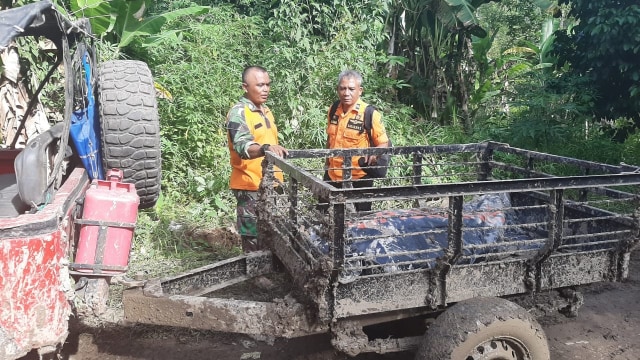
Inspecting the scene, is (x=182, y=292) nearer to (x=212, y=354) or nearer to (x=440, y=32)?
(x=212, y=354)

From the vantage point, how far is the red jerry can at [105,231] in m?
3.00

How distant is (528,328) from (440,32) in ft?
22.2

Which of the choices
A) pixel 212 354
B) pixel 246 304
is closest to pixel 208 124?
pixel 212 354

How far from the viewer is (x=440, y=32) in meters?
8.61

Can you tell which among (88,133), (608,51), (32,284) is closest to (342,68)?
(608,51)

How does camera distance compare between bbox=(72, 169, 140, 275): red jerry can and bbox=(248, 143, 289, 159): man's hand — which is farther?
bbox=(248, 143, 289, 159): man's hand

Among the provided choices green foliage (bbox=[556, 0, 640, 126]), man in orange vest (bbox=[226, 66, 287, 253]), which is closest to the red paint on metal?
man in orange vest (bbox=[226, 66, 287, 253])

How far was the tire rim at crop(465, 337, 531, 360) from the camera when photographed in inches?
104

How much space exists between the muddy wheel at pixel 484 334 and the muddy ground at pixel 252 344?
800mm

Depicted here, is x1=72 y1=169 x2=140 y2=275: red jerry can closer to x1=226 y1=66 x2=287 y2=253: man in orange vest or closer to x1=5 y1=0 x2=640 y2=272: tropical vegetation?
x1=226 y1=66 x2=287 y2=253: man in orange vest

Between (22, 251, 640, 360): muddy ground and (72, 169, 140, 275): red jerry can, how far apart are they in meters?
0.43

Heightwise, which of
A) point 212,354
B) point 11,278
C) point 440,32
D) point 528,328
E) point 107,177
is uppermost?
point 440,32

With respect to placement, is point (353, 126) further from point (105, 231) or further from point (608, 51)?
point (608, 51)

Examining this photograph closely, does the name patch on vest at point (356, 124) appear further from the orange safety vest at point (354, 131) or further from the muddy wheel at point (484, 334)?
the muddy wheel at point (484, 334)
